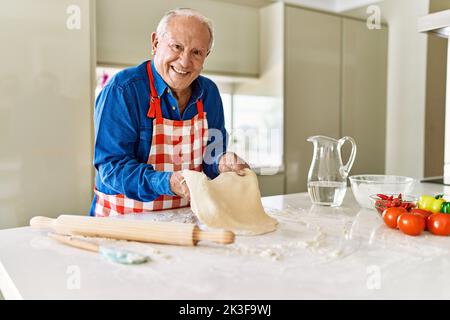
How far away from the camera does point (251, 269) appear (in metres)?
0.74

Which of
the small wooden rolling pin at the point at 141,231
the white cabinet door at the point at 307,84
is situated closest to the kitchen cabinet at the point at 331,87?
the white cabinet door at the point at 307,84

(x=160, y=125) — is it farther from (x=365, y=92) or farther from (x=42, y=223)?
(x=365, y=92)

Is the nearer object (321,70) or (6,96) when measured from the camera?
(6,96)

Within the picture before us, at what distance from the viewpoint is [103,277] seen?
69cm

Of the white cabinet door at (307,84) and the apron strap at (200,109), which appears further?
the white cabinet door at (307,84)

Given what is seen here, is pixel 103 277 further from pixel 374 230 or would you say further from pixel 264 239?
pixel 374 230

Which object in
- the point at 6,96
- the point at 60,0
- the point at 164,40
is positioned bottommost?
the point at 6,96

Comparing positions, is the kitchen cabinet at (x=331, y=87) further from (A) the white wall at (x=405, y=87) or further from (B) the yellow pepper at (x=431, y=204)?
(B) the yellow pepper at (x=431, y=204)

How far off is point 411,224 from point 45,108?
1.63 m

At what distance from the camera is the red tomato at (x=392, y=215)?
40.3 inches

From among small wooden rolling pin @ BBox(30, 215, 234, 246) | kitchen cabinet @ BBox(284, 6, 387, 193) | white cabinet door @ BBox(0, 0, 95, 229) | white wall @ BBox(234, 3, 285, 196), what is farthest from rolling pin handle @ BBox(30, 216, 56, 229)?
kitchen cabinet @ BBox(284, 6, 387, 193)
